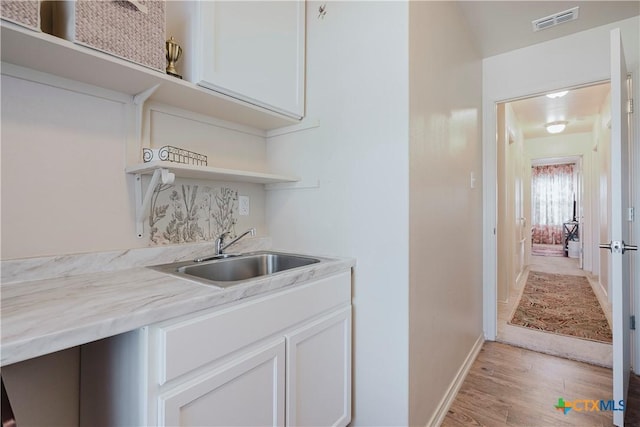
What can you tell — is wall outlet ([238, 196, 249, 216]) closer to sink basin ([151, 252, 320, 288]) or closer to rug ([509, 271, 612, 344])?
sink basin ([151, 252, 320, 288])

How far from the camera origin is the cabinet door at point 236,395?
2.67ft

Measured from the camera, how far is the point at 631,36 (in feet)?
6.99

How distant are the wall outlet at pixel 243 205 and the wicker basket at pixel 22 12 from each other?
1087 millimetres

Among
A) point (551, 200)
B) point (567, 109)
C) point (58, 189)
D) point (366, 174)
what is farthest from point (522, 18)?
point (551, 200)

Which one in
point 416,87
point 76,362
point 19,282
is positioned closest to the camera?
point 19,282

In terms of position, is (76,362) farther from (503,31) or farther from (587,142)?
(587,142)

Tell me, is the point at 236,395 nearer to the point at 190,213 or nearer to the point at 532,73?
the point at 190,213

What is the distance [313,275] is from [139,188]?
2.82 feet

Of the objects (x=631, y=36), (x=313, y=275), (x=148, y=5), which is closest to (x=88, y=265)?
(x=313, y=275)

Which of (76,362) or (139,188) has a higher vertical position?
(139,188)

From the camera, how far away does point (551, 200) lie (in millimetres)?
8367

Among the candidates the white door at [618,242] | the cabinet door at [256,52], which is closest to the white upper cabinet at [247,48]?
the cabinet door at [256,52]

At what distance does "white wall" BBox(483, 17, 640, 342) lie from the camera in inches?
86.8

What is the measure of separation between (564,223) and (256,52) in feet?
29.4
